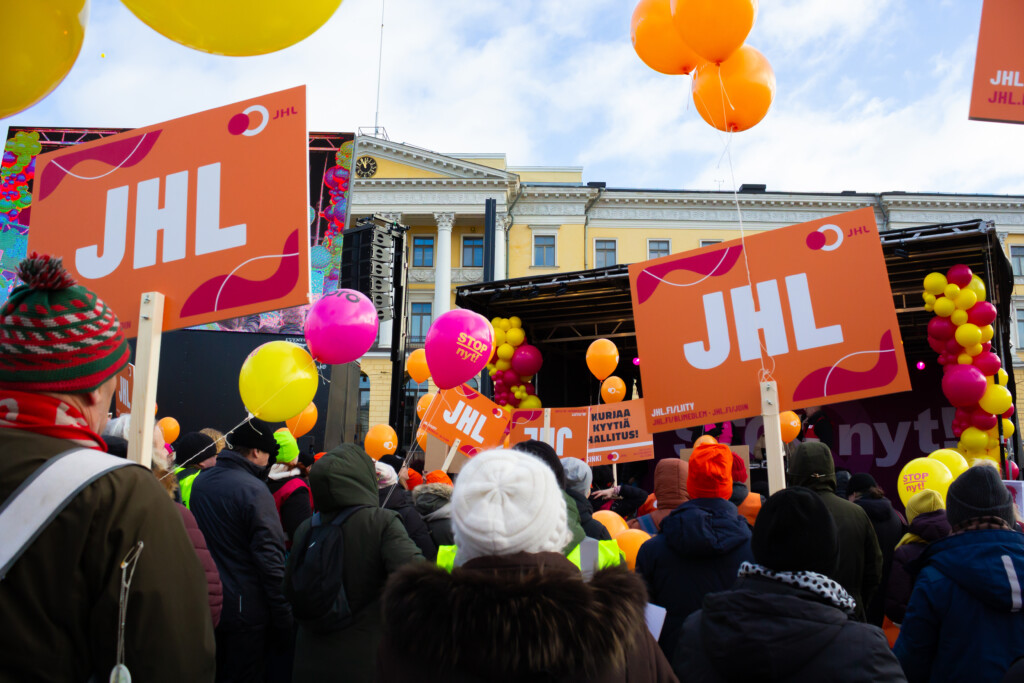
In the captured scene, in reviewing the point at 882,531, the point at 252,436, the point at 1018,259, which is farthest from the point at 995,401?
the point at 1018,259

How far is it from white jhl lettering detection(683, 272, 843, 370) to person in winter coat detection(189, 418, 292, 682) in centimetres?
238

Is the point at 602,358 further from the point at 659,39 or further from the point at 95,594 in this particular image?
the point at 95,594

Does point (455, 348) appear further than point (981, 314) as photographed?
No

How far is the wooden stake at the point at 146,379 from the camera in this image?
8.26 feet

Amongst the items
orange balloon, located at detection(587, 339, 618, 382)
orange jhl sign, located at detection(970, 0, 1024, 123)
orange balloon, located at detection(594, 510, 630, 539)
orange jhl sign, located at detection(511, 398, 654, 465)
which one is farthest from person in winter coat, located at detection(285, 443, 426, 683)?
orange balloon, located at detection(587, 339, 618, 382)

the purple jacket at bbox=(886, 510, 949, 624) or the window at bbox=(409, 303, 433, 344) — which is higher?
the window at bbox=(409, 303, 433, 344)

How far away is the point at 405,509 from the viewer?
381 centimetres

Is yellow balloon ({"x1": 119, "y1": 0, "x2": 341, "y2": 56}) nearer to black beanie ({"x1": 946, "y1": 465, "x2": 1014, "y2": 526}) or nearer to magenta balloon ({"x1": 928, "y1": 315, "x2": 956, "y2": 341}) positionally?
black beanie ({"x1": 946, "y1": 465, "x2": 1014, "y2": 526})

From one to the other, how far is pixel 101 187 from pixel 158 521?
257 centimetres

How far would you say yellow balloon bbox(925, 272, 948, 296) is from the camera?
31.3 feet

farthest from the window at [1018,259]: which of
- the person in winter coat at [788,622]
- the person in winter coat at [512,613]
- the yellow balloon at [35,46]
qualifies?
the yellow balloon at [35,46]

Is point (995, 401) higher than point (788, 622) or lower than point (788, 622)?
higher

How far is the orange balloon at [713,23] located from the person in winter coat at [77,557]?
3.33 m

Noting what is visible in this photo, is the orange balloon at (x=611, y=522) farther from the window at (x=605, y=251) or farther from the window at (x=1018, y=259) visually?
the window at (x=1018, y=259)
